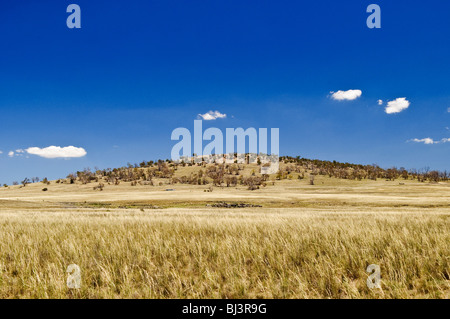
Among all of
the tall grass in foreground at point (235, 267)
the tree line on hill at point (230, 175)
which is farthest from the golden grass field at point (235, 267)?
the tree line on hill at point (230, 175)

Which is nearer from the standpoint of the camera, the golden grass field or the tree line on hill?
the golden grass field

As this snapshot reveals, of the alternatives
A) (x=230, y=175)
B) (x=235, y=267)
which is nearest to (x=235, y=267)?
(x=235, y=267)

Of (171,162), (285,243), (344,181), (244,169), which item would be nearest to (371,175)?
(344,181)

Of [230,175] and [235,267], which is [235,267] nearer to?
[235,267]

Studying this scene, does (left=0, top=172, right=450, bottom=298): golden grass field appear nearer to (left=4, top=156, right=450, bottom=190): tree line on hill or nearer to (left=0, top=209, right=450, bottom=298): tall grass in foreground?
(left=0, top=209, right=450, bottom=298): tall grass in foreground

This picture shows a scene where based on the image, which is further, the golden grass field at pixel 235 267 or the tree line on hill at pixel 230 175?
the tree line on hill at pixel 230 175

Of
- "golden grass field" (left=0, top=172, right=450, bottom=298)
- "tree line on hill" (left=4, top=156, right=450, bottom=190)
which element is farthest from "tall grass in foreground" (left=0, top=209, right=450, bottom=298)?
"tree line on hill" (left=4, top=156, right=450, bottom=190)

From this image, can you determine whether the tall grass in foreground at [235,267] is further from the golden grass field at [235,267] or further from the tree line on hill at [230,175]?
the tree line on hill at [230,175]

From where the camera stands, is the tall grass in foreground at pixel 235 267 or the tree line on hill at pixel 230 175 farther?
the tree line on hill at pixel 230 175

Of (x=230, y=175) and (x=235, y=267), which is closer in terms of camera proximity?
(x=235, y=267)

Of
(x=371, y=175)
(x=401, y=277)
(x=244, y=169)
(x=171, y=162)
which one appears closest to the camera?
(x=401, y=277)
